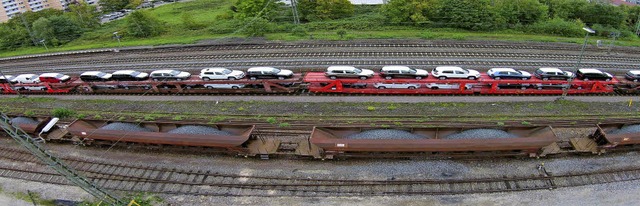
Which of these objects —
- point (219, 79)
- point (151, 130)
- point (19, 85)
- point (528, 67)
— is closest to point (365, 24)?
point (528, 67)

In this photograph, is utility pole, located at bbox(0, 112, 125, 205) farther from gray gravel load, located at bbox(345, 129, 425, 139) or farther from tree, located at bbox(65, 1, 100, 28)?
tree, located at bbox(65, 1, 100, 28)

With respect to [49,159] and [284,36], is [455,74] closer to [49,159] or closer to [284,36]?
[284,36]

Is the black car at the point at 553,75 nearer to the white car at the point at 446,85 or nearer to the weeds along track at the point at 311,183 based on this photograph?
the white car at the point at 446,85

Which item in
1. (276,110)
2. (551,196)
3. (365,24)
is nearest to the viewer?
(551,196)

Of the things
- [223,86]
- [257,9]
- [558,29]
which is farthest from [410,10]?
[223,86]

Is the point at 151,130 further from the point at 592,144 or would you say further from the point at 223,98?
the point at 592,144

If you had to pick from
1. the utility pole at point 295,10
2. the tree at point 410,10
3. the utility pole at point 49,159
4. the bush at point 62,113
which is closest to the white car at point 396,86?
the utility pole at point 49,159
